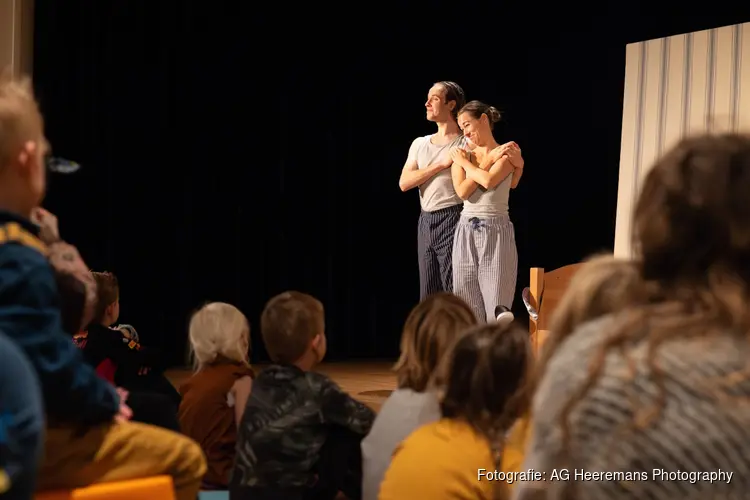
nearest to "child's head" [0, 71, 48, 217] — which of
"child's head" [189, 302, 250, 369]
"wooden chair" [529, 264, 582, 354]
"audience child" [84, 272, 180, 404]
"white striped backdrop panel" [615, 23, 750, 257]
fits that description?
"audience child" [84, 272, 180, 404]

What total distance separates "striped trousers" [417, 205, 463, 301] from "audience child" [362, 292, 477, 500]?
207 cm

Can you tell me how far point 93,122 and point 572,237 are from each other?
3.86 meters

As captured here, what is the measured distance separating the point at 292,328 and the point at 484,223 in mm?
1789

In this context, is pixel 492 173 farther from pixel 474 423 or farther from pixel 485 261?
pixel 474 423

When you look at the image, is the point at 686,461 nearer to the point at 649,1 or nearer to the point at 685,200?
the point at 685,200

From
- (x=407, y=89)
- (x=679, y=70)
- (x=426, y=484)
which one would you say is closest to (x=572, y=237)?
(x=407, y=89)

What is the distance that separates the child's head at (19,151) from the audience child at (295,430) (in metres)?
0.91

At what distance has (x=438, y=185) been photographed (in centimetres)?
407

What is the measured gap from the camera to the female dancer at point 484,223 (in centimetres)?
387

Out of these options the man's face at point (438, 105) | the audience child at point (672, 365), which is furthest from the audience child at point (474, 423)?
the man's face at point (438, 105)

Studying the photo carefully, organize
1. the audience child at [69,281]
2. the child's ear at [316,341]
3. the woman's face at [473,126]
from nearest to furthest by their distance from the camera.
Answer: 1. the audience child at [69,281]
2. the child's ear at [316,341]
3. the woman's face at [473,126]

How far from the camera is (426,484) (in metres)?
1.49

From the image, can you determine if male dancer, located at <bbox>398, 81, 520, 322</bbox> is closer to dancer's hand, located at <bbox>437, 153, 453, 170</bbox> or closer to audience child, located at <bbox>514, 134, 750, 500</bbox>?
dancer's hand, located at <bbox>437, 153, 453, 170</bbox>

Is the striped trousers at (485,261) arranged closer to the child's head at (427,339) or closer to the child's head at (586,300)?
the child's head at (427,339)
